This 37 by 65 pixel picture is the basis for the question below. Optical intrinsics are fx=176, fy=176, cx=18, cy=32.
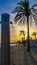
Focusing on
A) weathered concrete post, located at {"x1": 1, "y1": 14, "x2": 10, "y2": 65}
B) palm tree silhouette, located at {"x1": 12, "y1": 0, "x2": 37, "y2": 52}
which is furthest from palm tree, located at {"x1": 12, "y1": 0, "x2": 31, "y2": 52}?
weathered concrete post, located at {"x1": 1, "y1": 14, "x2": 10, "y2": 65}

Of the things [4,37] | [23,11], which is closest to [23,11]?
[23,11]

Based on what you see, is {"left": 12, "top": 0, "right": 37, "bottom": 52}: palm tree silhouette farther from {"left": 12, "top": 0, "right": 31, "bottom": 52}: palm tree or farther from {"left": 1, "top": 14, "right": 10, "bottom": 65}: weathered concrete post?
{"left": 1, "top": 14, "right": 10, "bottom": 65}: weathered concrete post

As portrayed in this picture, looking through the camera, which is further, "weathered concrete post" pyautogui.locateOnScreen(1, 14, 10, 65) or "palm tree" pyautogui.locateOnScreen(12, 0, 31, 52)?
"palm tree" pyautogui.locateOnScreen(12, 0, 31, 52)

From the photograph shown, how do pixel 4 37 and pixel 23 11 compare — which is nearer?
pixel 4 37

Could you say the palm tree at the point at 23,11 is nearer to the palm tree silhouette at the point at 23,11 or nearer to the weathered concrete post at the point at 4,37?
the palm tree silhouette at the point at 23,11

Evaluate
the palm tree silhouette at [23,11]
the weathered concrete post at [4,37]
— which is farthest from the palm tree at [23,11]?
the weathered concrete post at [4,37]

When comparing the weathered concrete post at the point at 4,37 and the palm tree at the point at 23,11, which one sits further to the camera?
the palm tree at the point at 23,11

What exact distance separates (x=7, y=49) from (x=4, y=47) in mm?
80

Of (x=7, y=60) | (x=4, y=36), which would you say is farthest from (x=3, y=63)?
(x=4, y=36)

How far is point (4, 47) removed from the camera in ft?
11.2

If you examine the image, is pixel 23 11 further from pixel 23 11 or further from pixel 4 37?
pixel 4 37

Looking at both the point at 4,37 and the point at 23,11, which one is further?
the point at 23,11

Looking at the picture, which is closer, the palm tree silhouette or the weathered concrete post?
the weathered concrete post

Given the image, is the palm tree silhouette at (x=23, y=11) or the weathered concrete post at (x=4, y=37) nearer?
the weathered concrete post at (x=4, y=37)
